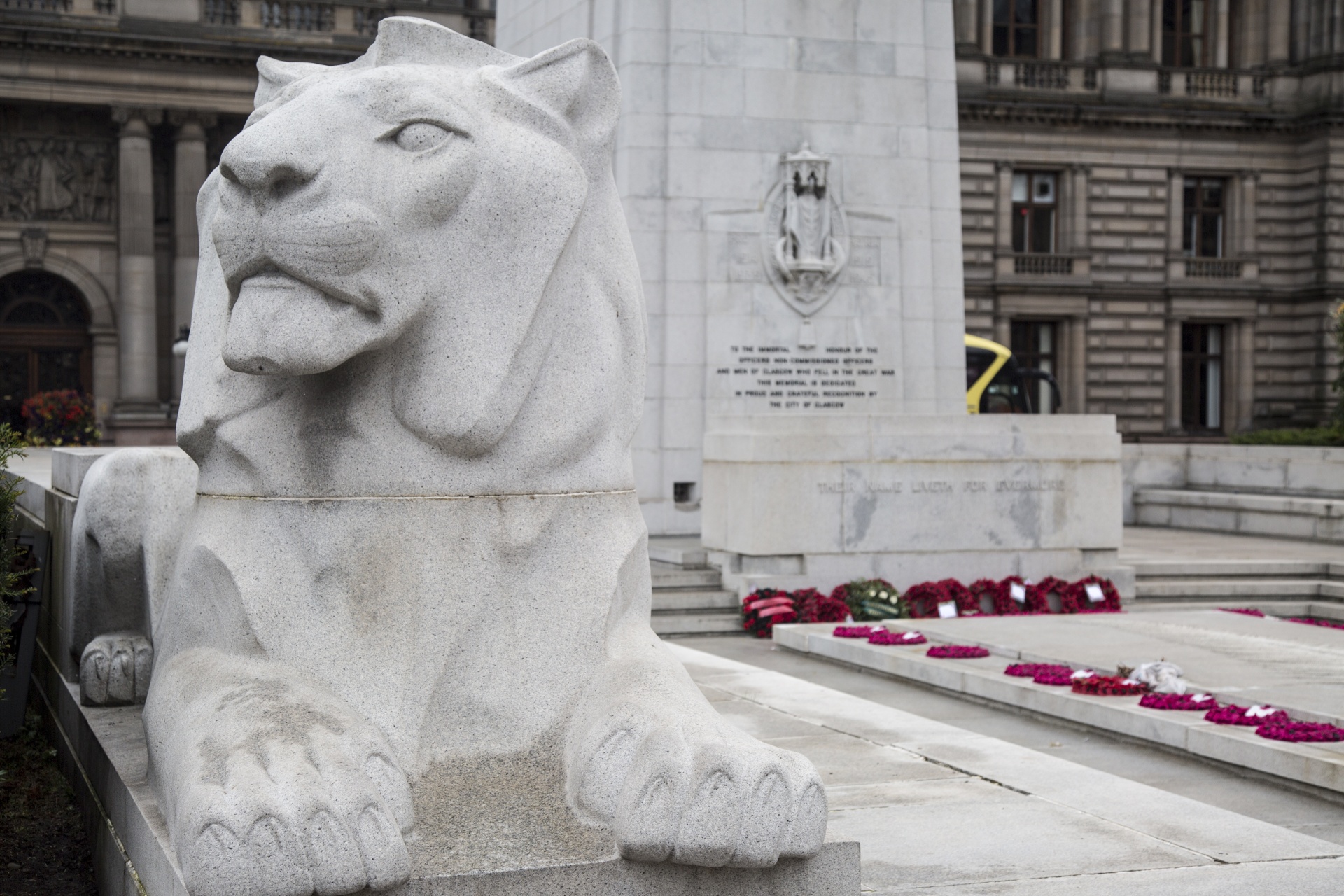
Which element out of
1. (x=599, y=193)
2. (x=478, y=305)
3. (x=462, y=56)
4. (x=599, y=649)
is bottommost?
(x=599, y=649)

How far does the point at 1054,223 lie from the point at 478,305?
141 feet

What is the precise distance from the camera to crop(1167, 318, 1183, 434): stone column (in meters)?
45.2

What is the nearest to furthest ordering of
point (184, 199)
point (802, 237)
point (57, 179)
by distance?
1. point (802, 237)
2. point (57, 179)
3. point (184, 199)

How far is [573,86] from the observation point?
3.69 meters

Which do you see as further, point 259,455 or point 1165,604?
point 1165,604

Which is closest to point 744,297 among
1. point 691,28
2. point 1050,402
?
point 691,28

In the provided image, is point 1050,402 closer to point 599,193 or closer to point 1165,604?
point 1165,604

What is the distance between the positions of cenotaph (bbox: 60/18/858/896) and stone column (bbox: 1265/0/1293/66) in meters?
48.2

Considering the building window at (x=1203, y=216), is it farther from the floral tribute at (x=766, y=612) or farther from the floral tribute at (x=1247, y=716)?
the floral tribute at (x=1247, y=716)

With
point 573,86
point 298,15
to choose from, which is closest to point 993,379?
point 298,15

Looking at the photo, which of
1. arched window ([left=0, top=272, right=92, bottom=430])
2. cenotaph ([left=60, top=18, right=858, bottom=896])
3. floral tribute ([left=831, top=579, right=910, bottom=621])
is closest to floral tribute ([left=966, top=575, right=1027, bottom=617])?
floral tribute ([left=831, top=579, right=910, bottom=621])

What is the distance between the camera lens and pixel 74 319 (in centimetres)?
4038

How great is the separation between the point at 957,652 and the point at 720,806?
670 cm

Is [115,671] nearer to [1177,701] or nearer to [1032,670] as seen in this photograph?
[1177,701]
